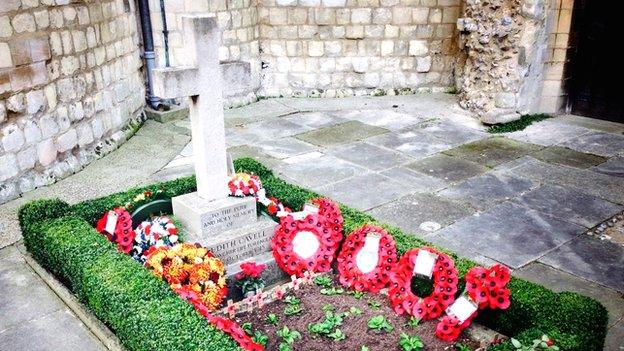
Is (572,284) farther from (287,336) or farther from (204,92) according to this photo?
(204,92)

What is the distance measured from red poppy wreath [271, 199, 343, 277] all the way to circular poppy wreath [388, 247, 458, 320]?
62 centimetres

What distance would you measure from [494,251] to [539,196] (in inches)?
60.7

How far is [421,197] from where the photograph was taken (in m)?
6.12

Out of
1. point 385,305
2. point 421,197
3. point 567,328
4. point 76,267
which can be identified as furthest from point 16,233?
point 567,328

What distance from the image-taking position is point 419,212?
5.75 meters

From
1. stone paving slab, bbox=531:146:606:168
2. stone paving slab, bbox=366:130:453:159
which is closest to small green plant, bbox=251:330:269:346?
stone paving slab, bbox=366:130:453:159

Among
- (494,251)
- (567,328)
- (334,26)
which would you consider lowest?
(494,251)

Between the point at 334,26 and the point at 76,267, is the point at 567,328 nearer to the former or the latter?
the point at 76,267

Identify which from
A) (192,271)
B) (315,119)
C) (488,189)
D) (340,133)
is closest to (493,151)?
(488,189)

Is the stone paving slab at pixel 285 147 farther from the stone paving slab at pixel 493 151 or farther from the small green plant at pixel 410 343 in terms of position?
the small green plant at pixel 410 343

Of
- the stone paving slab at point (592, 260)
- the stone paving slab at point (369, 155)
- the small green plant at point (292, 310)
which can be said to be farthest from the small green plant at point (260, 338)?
the stone paving slab at point (369, 155)

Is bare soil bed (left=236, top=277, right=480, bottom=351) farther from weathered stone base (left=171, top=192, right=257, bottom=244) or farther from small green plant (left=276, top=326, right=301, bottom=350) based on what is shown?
weathered stone base (left=171, top=192, right=257, bottom=244)

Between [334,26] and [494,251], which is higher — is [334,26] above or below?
above

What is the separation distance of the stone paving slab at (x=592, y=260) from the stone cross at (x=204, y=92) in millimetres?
2924
